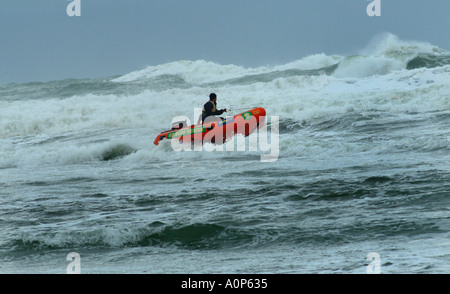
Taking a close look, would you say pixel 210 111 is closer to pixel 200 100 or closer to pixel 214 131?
pixel 214 131

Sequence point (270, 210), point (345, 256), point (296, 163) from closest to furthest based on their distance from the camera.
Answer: point (345, 256)
point (270, 210)
point (296, 163)

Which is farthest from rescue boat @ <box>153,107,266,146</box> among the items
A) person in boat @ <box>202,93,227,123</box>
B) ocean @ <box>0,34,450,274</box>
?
ocean @ <box>0,34,450,274</box>

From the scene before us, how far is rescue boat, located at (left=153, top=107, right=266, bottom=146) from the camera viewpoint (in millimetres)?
14391

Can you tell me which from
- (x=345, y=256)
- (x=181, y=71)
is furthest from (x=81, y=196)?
(x=181, y=71)

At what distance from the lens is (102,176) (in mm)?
11648

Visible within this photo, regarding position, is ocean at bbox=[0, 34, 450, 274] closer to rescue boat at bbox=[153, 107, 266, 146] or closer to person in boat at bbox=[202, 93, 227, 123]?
rescue boat at bbox=[153, 107, 266, 146]

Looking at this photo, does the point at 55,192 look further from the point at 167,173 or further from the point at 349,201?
the point at 349,201

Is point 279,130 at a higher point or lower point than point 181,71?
lower

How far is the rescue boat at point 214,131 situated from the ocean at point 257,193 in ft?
1.56

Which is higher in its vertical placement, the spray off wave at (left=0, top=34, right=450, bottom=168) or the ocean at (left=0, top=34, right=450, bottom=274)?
the spray off wave at (left=0, top=34, right=450, bottom=168)

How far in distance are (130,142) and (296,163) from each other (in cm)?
641

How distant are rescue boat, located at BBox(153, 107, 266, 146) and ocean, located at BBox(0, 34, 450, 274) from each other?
48cm

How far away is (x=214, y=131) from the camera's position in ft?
47.3

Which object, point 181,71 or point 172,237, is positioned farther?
point 181,71
